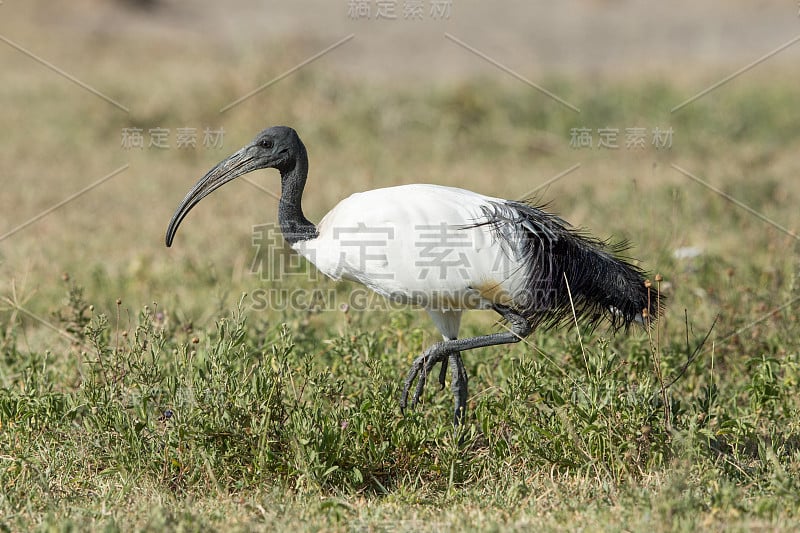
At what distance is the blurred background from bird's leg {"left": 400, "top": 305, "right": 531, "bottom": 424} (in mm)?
1231

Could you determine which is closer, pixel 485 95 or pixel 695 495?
pixel 695 495

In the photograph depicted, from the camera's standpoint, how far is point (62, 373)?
178 inches

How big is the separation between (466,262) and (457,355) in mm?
456

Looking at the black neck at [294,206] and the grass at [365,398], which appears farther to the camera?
the black neck at [294,206]

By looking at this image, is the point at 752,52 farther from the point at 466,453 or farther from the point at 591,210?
the point at 466,453

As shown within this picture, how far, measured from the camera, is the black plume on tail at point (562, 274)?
4.09 meters

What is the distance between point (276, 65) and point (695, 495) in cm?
869

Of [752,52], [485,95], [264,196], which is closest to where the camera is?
[264,196]

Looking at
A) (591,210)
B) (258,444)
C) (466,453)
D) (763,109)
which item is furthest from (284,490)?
(763,109)
